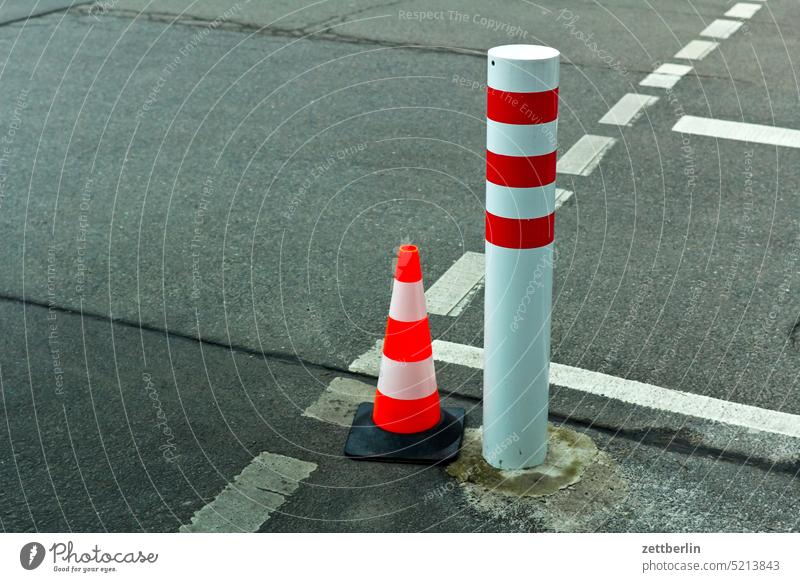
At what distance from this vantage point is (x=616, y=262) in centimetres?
520

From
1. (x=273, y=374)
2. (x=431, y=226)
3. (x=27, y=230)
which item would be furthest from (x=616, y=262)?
(x=27, y=230)

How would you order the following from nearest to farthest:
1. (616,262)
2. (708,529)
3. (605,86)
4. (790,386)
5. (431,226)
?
(708,529) → (790,386) → (616,262) → (431,226) → (605,86)

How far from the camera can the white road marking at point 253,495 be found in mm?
3352

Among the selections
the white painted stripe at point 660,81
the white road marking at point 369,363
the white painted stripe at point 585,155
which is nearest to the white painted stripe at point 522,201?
the white road marking at point 369,363

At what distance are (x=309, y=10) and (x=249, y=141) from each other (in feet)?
12.4

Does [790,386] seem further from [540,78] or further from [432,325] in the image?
[540,78]

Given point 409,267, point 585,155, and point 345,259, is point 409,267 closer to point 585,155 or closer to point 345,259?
point 345,259

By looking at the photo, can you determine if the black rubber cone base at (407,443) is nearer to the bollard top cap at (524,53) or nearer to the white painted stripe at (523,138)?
the white painted stripe at (523,138)

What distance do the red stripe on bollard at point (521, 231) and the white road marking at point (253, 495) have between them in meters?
1.08

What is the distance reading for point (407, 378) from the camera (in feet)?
12.3

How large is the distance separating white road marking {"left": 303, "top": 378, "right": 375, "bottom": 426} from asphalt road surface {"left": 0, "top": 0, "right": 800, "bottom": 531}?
0.10ft

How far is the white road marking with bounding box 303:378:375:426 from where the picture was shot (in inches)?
156

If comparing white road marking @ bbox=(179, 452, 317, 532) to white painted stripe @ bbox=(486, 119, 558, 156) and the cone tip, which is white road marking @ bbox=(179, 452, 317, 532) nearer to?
the cone tip
